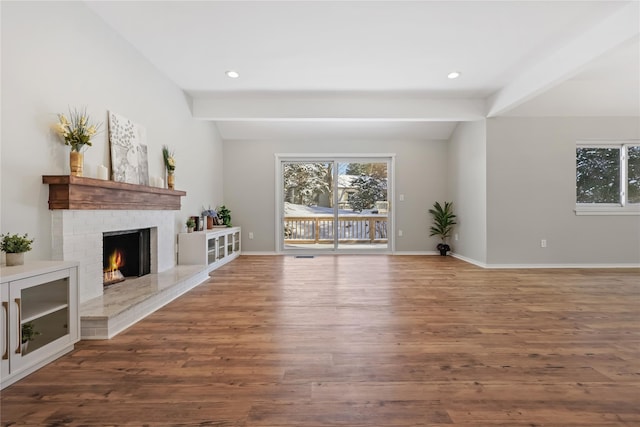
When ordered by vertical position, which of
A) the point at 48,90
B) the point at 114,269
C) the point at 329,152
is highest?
the point at 329,152

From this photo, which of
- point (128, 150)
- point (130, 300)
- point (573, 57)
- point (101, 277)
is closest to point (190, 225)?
point (128, 150)

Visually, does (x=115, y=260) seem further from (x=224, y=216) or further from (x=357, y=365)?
(x=357, y=365)

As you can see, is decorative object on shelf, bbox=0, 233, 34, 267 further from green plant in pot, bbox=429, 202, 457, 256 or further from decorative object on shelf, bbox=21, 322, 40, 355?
green plant in pot, bbox=429, 202, 457, 256

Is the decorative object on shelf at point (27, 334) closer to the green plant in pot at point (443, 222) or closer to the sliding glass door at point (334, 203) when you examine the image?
the sliding glass door at point (334, 203)

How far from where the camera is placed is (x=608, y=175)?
16.8 feet

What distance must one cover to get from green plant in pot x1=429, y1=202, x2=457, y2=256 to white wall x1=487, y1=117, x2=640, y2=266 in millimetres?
1268

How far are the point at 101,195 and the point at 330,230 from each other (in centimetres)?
454

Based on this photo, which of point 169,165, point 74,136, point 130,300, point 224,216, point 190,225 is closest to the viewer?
point 74,136

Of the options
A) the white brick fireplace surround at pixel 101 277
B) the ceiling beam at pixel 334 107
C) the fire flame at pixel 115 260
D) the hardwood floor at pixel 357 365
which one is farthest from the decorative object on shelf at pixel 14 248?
the ceiling beam at pixel 334 107

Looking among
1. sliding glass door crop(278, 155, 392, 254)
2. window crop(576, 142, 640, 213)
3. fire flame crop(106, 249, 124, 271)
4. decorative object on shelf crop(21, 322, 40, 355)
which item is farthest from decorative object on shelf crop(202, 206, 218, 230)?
window crop(576, 142, 640, 213)

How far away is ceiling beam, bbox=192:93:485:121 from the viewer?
191 inches

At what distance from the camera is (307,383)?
170cm

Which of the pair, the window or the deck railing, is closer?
the window

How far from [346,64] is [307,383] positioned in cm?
337
